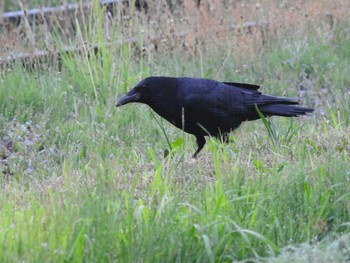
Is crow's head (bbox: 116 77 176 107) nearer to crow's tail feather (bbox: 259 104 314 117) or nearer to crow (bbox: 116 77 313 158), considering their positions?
crow (bbox: 116 77 313 158)

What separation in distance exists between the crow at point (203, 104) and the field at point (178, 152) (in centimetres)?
13

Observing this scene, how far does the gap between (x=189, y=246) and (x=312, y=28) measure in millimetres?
5950

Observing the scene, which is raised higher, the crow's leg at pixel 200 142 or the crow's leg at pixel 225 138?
the crow's leg at pixel 200 142

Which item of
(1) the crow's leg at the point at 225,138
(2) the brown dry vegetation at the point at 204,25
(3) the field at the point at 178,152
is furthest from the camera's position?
(2) the brown dry vegetation at the point at 204,25

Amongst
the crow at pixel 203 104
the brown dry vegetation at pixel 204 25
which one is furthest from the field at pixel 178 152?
the crow at pixel 203 104

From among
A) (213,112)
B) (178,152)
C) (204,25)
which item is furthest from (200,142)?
(204,25)

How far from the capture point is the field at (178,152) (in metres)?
3.98

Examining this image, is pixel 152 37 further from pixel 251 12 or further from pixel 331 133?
pixel 331 133

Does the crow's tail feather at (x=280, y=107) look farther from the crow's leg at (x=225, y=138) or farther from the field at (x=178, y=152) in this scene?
the crow's leg at (x=225, y=138)

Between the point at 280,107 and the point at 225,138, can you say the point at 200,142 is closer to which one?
the point at 225,138

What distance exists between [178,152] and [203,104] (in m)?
0.57

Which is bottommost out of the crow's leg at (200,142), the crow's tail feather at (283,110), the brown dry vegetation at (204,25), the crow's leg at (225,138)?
the crow's leg at (225,138)

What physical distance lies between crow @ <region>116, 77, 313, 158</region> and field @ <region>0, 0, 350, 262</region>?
13 cm

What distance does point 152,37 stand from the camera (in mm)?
8867
